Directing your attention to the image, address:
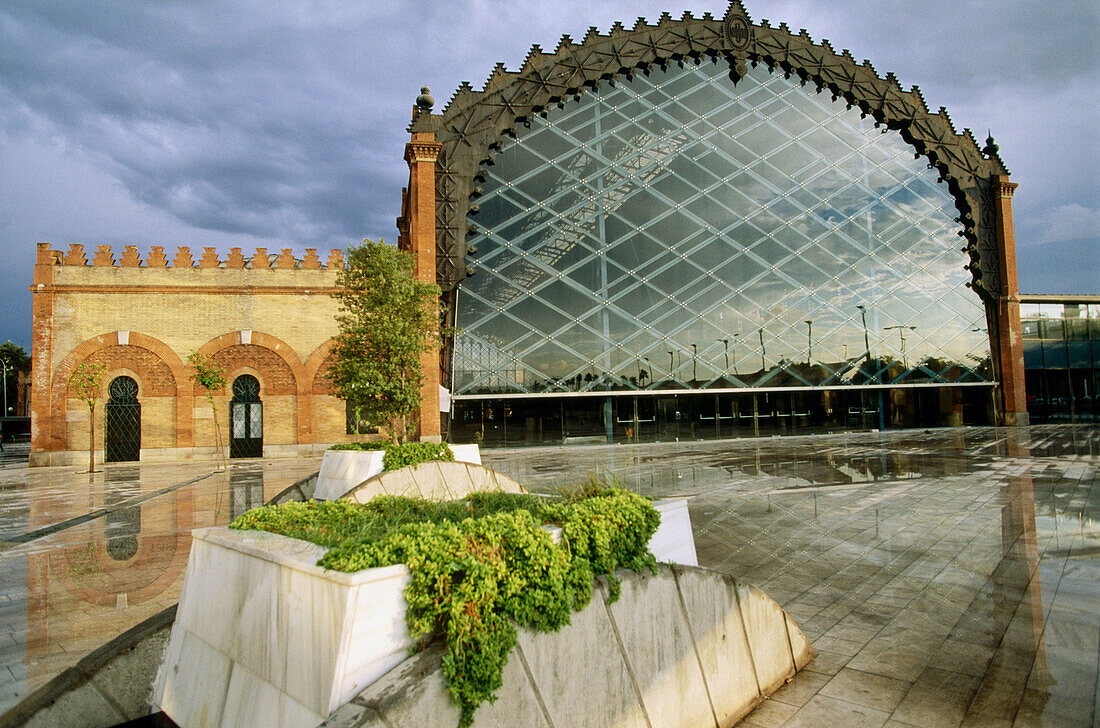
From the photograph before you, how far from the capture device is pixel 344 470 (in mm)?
11281

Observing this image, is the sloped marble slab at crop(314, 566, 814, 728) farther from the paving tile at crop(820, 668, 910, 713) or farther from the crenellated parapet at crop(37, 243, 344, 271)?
the crenellated parapet at crop(37, 243, 344, 271)

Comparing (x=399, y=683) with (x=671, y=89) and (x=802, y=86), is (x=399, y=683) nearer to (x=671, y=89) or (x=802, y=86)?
(x=671, y=89)

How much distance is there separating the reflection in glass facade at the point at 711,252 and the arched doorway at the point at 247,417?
9116 mm

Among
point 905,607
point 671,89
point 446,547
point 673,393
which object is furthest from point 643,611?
point 671,89

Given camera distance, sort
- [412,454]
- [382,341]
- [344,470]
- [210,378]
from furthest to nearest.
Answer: [210,378] → [382,341] → [344,470] → [412,454]

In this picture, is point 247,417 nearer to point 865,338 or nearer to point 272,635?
point 272,635

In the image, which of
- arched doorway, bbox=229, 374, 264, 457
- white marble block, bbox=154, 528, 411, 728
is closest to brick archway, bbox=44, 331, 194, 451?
arched doorway, bbox=229, 374, 264, 457

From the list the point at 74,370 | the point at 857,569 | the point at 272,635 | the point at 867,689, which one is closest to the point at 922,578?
the point at 857,569

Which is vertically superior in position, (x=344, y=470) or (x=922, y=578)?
(x=344, y=470)

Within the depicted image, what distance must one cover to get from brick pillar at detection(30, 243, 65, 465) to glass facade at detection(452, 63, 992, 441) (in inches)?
643

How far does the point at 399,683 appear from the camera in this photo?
105 inches

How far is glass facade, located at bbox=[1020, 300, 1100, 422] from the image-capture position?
3897cm

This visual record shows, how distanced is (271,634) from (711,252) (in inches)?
Result: 1116

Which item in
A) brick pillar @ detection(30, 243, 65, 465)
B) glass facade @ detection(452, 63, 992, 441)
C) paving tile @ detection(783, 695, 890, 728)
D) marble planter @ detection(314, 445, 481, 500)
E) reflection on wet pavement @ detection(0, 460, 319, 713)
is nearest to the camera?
paving tile @ detection(783, 695, 890, 728)
